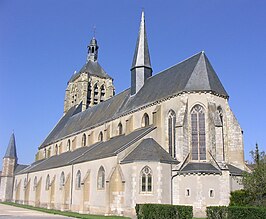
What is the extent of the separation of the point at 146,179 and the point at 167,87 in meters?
9.16

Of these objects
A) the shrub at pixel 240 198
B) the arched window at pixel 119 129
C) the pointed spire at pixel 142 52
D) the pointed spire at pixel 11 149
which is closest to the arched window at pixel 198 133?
the shrub at pixel 240 198

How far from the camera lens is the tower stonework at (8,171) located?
197ft

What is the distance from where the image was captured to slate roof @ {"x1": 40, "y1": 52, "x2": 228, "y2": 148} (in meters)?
26.7

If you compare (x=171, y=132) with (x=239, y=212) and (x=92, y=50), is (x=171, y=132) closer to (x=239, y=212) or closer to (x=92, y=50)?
(x=239, y=212)

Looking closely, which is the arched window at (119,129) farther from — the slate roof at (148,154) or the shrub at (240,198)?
the shrub at (240,198)

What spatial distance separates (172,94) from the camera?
88.5 ft

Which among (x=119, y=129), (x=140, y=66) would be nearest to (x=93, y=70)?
(x=140, y=66)

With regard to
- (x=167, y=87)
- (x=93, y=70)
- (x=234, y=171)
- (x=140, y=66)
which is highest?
(x=93, y=70)

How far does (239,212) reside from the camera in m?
14.3

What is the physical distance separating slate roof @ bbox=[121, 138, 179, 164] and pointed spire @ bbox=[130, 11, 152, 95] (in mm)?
10294

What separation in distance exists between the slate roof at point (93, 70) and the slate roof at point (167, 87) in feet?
38.3

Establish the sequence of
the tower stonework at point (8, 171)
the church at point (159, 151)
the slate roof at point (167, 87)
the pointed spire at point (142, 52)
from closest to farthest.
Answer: the church at point (159, 151) < the slate roof at point (167, 87) < the pointed spire at point (142, 52) < the tower stonework at point (8, 171)

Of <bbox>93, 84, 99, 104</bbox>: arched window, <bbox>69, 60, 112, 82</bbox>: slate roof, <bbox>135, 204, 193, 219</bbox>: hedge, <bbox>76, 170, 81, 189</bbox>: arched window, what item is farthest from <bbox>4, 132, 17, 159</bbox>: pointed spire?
<bbox>135, 204, 193, 219</bbox>: hedge

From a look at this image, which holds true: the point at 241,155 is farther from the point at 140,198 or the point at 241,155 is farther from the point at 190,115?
the point at 140,198
